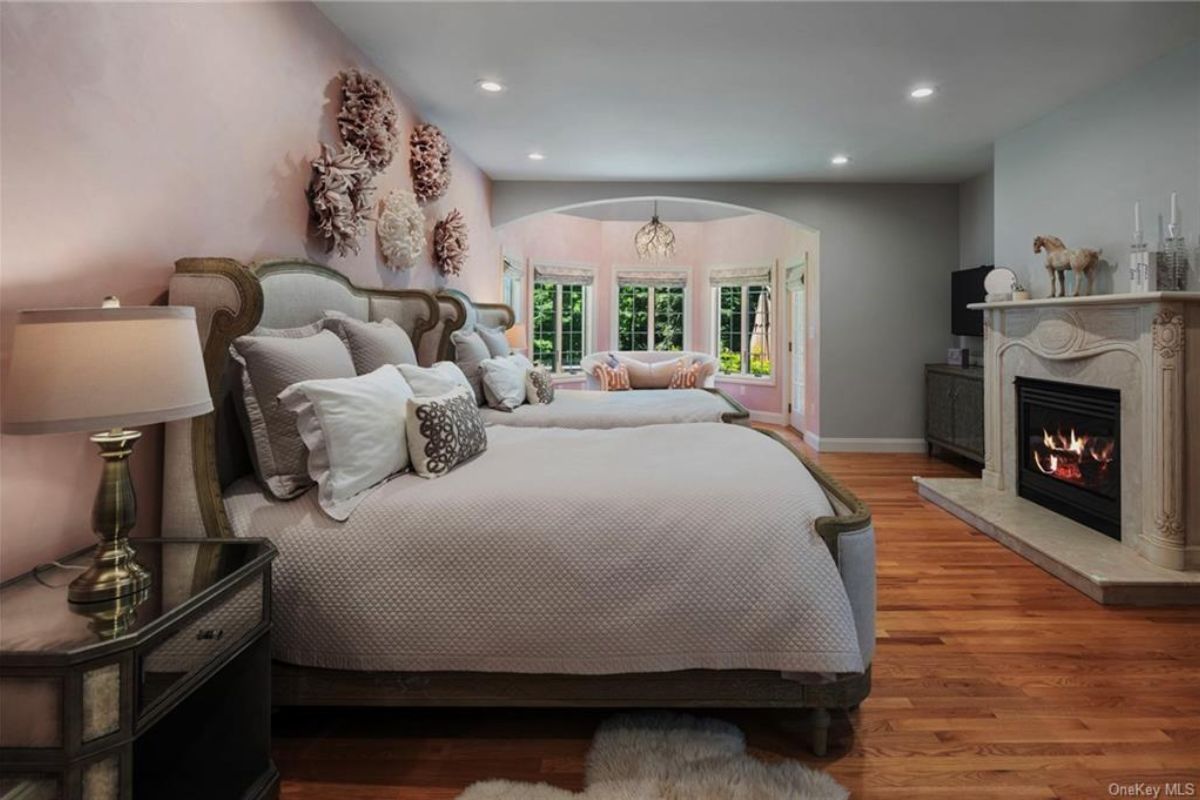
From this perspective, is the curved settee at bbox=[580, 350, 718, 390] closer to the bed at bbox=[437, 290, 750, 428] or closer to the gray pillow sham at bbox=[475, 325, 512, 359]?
the bed at bbox=[437, 290, 750, 428]

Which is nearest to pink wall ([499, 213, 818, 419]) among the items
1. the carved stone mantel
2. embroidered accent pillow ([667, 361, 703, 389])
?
embroidered accent pillow ([667, 361, 703, 389])

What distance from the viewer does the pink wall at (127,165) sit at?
1.45 m

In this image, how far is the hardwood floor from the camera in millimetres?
1676

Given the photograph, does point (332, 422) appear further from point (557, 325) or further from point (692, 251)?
point (692, 251)

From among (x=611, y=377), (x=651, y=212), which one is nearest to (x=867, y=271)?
(x=611, y=377)

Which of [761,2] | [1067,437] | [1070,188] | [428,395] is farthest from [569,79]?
[1067,437]

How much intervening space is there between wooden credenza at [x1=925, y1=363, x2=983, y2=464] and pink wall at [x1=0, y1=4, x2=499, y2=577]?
4.92 meters

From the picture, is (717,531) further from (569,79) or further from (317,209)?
(569,79)

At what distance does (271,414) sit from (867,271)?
558 cm

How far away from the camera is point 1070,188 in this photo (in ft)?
13.0

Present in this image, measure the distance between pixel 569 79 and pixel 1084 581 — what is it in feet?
11.5

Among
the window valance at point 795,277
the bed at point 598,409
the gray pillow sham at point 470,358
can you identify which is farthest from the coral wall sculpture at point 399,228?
the window valance at point 795,277

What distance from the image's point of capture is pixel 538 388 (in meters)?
4.23

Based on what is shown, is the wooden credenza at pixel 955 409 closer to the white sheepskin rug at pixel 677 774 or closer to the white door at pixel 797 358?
the white door at pixel 797 358
